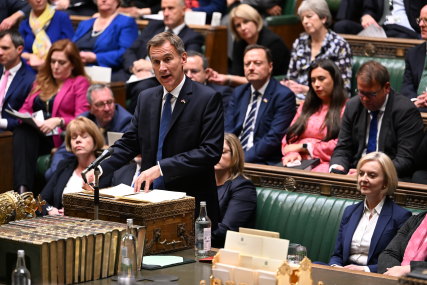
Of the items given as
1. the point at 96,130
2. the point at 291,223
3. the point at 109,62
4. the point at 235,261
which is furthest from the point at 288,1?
the point at 235,261

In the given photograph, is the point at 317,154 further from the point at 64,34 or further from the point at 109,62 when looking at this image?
the point at 64,34

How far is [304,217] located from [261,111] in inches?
58.7

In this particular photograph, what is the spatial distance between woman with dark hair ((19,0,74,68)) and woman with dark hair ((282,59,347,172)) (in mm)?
2883

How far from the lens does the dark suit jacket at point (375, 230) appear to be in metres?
4.93

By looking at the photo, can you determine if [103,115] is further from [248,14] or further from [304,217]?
[304,217]

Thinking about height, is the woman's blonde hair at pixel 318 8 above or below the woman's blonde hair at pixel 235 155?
above

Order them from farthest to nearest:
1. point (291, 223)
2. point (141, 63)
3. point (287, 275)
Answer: point (141, 63) < point (291, 223) < point (287, 275)

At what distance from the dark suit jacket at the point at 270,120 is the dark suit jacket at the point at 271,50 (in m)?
1.06

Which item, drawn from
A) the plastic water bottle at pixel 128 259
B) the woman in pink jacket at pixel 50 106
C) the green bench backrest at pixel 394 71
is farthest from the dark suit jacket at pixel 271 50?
the plastic water bottle at pixel 128 259

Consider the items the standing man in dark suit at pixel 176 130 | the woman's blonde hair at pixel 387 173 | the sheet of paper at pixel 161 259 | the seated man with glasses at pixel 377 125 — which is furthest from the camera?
the seated man with glasses at pixel 377 125

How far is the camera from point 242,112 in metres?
6.95

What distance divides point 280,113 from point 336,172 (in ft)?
3.24

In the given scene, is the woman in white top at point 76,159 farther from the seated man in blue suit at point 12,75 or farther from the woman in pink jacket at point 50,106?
the seated man in blue suit at point 12,75

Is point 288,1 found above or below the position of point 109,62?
above
